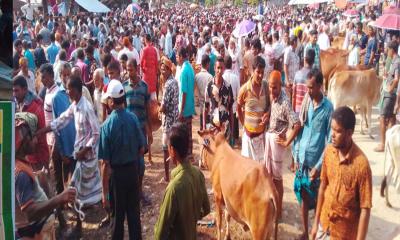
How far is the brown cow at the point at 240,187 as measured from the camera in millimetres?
4113

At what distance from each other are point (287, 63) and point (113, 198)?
21.1 feet

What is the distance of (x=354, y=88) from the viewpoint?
8719 mm

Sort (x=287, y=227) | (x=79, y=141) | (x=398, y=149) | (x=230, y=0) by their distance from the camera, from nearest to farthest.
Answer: (x=79, y=141) < (x=287, y=227) < (x=398, y=149) < (x=230, y=0)

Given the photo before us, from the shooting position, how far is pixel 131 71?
5.77 meters

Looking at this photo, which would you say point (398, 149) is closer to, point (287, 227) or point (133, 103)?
point (287, 227)

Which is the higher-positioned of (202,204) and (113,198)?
(202,204)

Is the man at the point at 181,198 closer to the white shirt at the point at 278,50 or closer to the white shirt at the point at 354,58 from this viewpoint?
the white shirt at the point at 278,50

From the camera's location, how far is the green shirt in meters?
3.04

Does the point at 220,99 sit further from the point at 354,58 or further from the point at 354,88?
the point at 354,58

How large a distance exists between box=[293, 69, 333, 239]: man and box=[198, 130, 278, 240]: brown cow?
0.54m

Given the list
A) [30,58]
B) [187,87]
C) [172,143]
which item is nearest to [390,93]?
[187,87]

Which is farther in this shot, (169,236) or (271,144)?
(271,144)

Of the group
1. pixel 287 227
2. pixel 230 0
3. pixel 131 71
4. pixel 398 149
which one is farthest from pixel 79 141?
pixel 230 0

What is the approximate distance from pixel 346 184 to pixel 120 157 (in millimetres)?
2202
